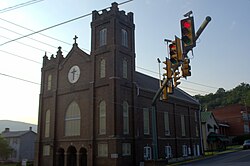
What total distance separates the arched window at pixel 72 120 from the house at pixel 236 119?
190 feet

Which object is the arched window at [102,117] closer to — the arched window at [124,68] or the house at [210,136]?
the arched window at [124,68]

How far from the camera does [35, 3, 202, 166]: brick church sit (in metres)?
32.7

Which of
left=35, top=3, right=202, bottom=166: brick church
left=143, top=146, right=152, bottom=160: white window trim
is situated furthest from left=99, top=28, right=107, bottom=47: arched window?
left=143, top=146, right=152, bottom=160: white window trim

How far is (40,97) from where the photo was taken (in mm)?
41719

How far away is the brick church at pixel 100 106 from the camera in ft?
107

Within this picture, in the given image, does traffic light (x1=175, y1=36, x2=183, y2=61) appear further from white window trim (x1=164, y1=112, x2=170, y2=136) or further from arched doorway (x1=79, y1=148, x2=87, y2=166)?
white window trim (x1=164, y1=112, x2=170, y2=136)

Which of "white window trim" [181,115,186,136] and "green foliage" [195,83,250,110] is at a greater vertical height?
"green foliage" [195,83,250,110]

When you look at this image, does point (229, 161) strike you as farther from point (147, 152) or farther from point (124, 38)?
point (124, 38)

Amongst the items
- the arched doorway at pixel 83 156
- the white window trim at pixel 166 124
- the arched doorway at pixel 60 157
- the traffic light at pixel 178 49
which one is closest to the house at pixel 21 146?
the arched doorway at pixel 60 157

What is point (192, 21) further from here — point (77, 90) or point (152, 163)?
point (77, 90)

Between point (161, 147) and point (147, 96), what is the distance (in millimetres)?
7469

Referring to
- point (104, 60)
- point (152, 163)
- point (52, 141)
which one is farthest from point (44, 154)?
point (152, 163)

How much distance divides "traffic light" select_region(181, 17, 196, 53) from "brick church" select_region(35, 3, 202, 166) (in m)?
23.0

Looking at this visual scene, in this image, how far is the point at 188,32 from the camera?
944 cm
